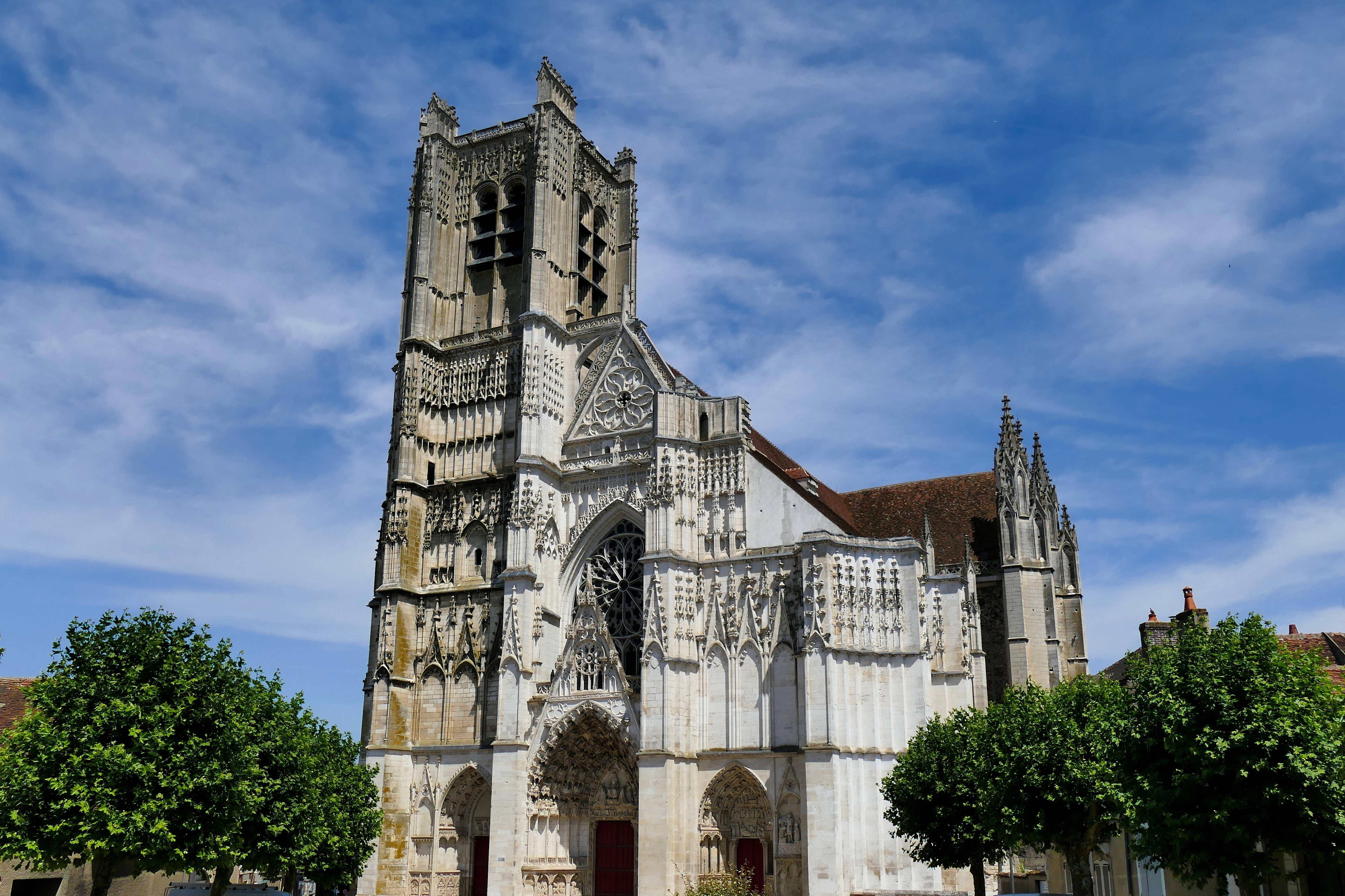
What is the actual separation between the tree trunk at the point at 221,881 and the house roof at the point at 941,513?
21.4 metres

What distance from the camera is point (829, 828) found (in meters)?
27.1

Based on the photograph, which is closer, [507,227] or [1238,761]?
[1238,761]

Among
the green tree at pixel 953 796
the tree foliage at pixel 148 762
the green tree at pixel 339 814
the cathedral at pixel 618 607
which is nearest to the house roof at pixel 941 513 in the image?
the cathedral at pixel 618 607

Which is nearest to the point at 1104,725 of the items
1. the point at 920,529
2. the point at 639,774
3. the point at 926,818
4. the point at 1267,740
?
the point at 1267,740

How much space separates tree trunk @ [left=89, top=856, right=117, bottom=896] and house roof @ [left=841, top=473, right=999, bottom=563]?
23.7 m

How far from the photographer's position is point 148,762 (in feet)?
63.0

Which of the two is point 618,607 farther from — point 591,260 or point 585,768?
point 591,260

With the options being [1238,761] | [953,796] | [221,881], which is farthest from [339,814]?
[1238,761]

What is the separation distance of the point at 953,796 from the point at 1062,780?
3664 millimetres

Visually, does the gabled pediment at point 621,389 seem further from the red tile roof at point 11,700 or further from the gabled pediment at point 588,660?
the red tile roof at point 11,700

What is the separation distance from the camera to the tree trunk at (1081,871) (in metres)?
20.5

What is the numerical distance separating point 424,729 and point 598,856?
6.42 m

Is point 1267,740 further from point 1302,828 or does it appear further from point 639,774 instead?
point 639,774

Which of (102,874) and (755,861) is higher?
(102,874)
